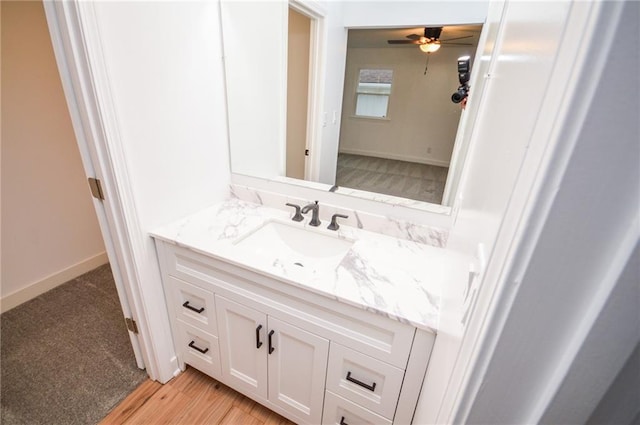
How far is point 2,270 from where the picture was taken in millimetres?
1748

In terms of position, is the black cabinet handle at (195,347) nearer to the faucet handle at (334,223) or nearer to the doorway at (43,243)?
the doorway at (43,243)

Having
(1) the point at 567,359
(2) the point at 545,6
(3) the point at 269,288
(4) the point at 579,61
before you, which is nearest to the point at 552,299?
(1) the point at 567,359

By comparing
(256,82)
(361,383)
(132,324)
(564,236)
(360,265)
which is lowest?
(132,324)

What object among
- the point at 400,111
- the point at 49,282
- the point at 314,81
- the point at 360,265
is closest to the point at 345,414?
the point at 360,265

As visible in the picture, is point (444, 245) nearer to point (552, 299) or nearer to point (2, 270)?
point (552, 299)

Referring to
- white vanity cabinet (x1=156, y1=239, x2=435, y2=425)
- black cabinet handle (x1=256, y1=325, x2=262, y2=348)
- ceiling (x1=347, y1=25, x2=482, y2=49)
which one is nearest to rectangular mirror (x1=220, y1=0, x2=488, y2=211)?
ceiling (x1=347, y1=25, x2=482, y2=49)

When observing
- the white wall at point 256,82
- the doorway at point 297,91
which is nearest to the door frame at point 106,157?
the white wall at point 256,82

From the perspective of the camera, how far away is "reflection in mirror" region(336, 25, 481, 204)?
1112mm

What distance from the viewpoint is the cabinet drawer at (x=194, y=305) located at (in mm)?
1199

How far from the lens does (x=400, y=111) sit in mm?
1248

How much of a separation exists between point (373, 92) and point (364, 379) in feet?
3.94

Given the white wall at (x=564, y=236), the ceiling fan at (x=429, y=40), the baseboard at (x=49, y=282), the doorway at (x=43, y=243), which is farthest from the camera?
the baseboard at (x=49, y=282)

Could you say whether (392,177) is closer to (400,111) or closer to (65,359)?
(400,111)

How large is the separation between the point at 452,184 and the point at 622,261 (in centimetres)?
103
